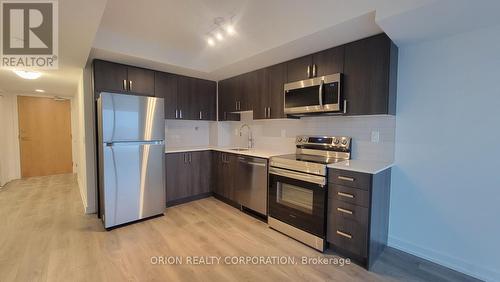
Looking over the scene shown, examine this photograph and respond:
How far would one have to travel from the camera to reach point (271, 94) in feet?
10.8

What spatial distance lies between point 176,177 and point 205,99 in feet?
5.17

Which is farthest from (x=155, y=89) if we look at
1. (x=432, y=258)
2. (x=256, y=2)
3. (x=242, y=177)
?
(x=432, y=258)

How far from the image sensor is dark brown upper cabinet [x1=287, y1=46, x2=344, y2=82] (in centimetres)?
249

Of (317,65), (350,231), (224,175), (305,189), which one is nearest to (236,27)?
(317,65)

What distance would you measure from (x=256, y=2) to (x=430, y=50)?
177 cm

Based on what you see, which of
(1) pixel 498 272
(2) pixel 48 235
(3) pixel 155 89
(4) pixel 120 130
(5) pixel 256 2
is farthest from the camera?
(3) pixel 155 89

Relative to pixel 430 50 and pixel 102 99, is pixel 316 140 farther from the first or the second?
pixel 102 99

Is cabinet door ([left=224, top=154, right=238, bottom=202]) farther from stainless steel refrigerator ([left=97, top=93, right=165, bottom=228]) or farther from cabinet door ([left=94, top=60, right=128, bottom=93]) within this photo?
cabinet door ([left=94, top=60, right=128, bottom=93])

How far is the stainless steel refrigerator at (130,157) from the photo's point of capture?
2773 millimetres

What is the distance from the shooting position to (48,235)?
2.64 metres

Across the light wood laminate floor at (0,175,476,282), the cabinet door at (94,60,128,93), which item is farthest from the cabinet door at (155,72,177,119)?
the light wood laminate floor at (0,175,476,282)

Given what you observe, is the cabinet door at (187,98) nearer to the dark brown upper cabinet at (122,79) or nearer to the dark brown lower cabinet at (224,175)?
the dark brown upper cabinet at (122,79)

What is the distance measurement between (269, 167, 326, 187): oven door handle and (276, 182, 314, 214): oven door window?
122 mm

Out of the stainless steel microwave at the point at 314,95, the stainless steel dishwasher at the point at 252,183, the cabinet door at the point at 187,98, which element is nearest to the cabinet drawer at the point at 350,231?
the stainless steel dishwasher at the point at 252,183
